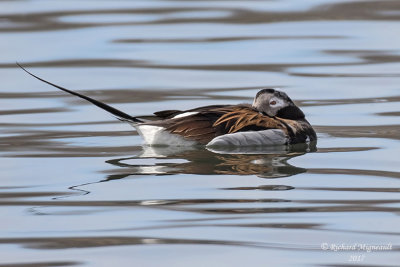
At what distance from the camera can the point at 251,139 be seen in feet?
36.8

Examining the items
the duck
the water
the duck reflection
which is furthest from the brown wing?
the water

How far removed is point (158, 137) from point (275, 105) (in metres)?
1.22

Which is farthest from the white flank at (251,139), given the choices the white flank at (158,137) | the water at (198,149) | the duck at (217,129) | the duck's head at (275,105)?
the duck's head at (275,105)

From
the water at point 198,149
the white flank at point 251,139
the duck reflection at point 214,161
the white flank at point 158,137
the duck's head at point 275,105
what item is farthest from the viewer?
the duck's head at point 275,105

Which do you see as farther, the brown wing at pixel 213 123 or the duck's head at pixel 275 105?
the duck's head at pixel 275 105

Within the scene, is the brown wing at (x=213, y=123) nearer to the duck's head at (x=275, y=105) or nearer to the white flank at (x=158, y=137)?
the white flank at (x=158, y=137)

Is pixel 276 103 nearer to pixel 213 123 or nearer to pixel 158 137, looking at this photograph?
pixel 213 123

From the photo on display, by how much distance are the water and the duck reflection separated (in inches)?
1.0

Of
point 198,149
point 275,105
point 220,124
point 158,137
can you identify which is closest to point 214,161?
point 198,149

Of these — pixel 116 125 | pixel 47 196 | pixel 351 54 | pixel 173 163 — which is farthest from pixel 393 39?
pixel 47 196

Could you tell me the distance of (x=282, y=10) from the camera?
20.0 metres

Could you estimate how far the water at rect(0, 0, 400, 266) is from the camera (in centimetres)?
763

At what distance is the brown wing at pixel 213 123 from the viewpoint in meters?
11.3

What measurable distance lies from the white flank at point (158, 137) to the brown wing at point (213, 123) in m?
0.04
